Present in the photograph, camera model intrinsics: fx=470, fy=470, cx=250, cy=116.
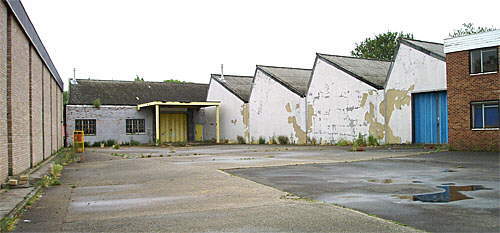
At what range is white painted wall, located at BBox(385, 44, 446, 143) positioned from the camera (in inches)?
902

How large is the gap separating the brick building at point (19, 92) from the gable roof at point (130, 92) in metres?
21.7

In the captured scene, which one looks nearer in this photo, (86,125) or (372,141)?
(372,141)

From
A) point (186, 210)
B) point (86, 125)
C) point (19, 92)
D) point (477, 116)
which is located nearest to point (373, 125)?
point (477, 116)

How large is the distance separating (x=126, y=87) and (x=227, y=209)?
37707 mm

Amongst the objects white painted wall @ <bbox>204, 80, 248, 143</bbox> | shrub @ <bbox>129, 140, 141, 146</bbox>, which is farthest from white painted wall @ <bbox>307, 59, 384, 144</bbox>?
shrub @ <bbox>129, 140, 141, 146</bbox>

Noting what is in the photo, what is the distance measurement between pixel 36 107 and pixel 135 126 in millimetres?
23426

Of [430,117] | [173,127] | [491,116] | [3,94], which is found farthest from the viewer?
[173,127]

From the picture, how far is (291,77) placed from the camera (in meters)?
36.0

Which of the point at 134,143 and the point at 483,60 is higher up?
the point at 483,60

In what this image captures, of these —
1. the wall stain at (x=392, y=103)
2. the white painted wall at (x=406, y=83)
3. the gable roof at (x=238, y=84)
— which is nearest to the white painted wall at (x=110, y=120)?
the gable roof at (x=238, y=84)

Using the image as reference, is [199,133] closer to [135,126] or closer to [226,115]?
[226,115]

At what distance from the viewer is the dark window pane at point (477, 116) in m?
19.0

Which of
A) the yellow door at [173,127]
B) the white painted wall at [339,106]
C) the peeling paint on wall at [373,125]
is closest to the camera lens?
the peeling paint on wall at [373,125]

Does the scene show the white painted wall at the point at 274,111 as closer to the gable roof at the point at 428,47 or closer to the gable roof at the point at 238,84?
the gable roof at the point at 238,84
